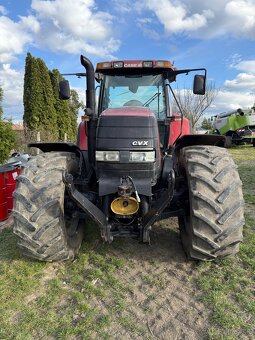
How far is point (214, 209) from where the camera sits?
123 inches

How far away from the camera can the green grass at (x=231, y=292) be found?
2.54 m

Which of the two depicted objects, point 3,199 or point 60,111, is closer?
point 3,199

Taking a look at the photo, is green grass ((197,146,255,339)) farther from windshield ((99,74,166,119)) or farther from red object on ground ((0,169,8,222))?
red object on ground ((0,169,8,222))

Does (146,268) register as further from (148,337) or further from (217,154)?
(217,154)

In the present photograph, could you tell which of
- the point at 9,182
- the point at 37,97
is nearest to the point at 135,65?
the point at 9,182

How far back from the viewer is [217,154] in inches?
137

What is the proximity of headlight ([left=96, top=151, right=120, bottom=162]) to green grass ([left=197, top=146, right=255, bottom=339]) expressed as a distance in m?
1.46

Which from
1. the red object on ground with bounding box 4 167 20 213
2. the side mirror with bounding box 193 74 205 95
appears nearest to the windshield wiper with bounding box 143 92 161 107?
the side mirror with bounding box 193 74 205 95

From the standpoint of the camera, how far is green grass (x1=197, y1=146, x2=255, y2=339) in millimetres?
2535

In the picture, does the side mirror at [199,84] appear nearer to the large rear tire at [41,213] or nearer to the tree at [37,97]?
the large rear tire at [41,213]

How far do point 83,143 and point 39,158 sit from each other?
3.78 feet

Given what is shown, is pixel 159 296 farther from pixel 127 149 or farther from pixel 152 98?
pixel 152 98

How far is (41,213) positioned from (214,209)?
1.69 metres

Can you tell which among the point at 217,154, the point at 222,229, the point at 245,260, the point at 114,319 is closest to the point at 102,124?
the point at 217,154
